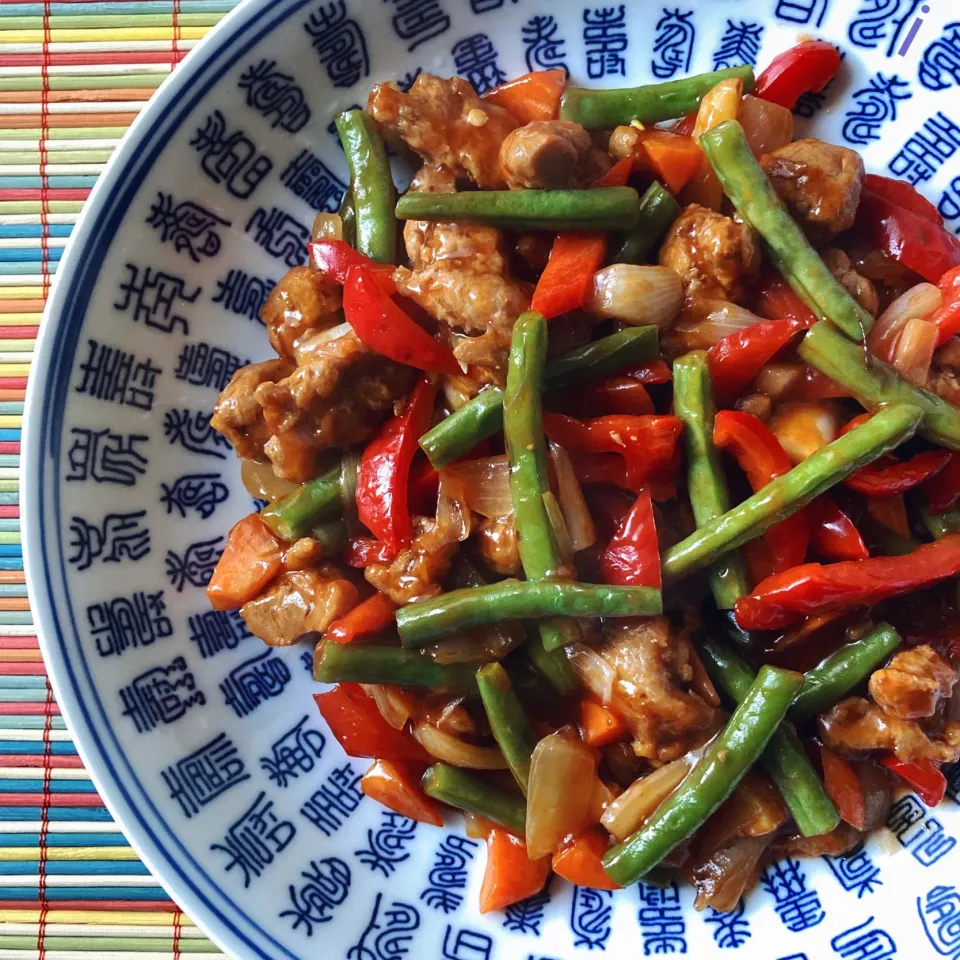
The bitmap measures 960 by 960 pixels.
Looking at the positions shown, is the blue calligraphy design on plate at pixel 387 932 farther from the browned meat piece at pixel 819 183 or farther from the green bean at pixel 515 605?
the browned meat piece at pixel 819 183

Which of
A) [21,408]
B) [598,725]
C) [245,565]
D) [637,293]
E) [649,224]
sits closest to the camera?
[637,293]

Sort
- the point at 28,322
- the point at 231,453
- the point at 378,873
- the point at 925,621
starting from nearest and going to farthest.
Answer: the point at 925,621
the point at 378,873
the point at 231,453
the point at 28,322

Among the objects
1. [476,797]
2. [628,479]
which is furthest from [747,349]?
[476,797]

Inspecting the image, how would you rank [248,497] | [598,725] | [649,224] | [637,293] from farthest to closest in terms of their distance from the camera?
[248,497] < [649,224] < [598,725] < [637,293]

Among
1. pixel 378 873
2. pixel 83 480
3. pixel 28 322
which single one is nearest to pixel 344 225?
pixel 83 480

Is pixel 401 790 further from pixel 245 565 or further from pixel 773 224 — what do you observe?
pixel 773 224

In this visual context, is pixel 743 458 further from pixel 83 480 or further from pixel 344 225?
pixel 83 480

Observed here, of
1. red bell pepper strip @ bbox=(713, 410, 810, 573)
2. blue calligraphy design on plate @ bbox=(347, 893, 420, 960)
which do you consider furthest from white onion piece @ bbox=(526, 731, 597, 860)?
red bell pepper strip @ bbox=(713, 410, 810, 573)
